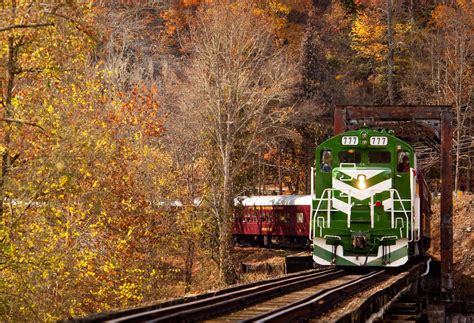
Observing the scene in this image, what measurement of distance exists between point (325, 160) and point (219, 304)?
32.2 ft

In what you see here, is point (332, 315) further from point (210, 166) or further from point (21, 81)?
point (210, 166)

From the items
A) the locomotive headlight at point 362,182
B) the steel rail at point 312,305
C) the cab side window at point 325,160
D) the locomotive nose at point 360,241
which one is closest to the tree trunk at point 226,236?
the cab side window at point 325,160

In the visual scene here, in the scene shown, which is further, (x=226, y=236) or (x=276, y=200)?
(x=276, y=200)

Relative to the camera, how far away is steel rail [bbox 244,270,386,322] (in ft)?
33.6

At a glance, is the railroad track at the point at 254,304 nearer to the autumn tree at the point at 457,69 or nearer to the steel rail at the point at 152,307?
the steel rail at the point at 152,307

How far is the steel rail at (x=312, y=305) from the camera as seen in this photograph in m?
10.2

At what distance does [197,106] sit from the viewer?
40062 mm

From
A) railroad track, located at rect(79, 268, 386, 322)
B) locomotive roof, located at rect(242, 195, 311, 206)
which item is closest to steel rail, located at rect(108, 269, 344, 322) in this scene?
railroad track, located at rect(79, 268, 386, 322)

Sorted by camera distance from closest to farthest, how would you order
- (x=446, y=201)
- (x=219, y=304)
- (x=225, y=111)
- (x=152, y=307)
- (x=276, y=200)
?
1. (x=152, y=307)
2. (x=219, y=304)
3. (x=446, y=201)
4. (x=225, y=111)
5. (x=276, y=200)

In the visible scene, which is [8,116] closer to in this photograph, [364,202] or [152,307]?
[152,307]

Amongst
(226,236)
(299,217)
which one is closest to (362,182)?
(226,236)

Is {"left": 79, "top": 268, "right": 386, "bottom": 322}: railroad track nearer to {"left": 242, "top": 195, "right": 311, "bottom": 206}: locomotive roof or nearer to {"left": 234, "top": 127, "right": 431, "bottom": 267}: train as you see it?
{"left": 234, "top": 127, "right": 431, "bottom": 267}: train

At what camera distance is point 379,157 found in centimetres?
2020

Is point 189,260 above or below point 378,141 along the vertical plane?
below
